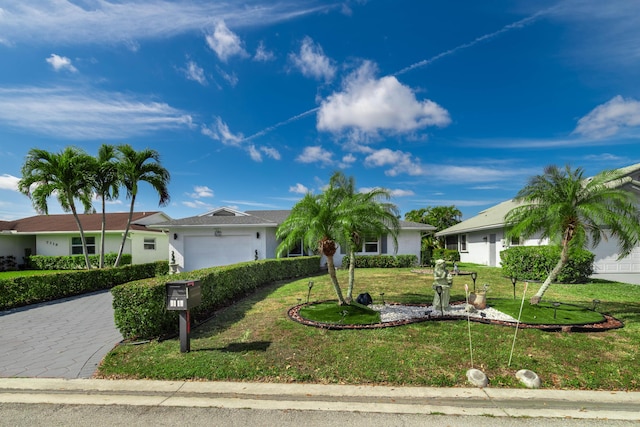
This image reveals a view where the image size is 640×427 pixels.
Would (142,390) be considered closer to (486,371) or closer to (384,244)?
(486,371)

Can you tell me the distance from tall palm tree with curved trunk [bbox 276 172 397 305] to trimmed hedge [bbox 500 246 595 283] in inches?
369

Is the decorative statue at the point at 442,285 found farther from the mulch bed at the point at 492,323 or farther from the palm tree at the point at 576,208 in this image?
the palm tree at the point at 576,208

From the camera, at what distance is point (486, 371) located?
15.3 feet

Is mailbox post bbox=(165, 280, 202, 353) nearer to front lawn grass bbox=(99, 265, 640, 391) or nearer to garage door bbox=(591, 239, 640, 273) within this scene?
front lawn grass bbox=(99, 265, 640, 391)

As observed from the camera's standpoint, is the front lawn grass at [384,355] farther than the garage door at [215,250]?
No

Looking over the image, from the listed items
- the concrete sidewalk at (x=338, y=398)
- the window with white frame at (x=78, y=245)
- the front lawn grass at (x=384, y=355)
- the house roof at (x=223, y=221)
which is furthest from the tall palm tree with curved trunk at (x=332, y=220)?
the window with white frame at (x=78, y=245)

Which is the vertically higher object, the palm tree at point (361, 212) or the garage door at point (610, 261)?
the palm tree at point (361, 212)

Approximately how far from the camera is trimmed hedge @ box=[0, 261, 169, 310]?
957 cm

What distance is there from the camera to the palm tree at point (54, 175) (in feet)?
47.1

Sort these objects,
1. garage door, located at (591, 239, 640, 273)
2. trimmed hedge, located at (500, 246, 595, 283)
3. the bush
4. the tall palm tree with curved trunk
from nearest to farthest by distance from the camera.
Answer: the tall palm tree with curved trunk
trimmed hedge, located at (500, 246, 595, 283)
garage door, located at (591, 239, 640, 273)
the bush

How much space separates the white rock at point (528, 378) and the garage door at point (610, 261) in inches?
602

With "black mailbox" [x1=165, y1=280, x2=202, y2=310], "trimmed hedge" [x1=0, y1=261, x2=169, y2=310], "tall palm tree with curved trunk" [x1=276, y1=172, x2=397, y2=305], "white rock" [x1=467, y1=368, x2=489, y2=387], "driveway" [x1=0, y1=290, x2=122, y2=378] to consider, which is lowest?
"driveway" [x1=0, y1=290, x2=122, y2=378]

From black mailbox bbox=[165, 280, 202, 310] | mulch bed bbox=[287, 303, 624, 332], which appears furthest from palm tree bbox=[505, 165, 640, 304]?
black mailbox bbox=[165, 280, 202, 310]

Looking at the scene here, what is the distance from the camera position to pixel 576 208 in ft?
23.9
